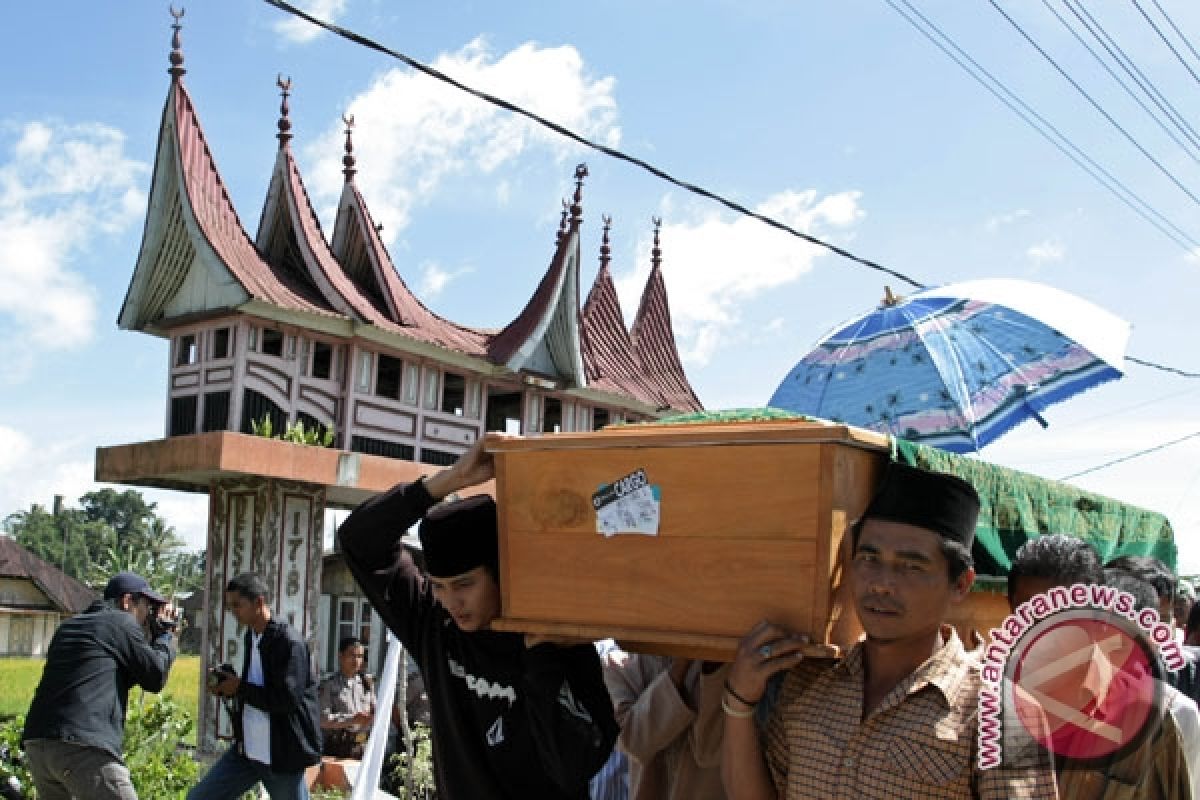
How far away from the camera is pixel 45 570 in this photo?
150 feet

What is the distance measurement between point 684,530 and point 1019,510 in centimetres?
172

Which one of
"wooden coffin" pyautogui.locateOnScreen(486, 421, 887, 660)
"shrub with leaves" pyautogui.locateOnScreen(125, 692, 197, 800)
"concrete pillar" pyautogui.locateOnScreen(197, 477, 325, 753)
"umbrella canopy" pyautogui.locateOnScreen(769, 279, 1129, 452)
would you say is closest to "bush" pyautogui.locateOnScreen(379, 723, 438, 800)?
"shrub with leaves" pyautogui.locateOnScreen(125, 692, 197, 800)

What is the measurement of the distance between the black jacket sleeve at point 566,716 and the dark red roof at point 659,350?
41.0ft

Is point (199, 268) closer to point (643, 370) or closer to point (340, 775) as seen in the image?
point (340, 775)

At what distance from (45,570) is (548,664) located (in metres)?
49.2

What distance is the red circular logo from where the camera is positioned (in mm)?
1931

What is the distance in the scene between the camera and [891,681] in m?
2.18

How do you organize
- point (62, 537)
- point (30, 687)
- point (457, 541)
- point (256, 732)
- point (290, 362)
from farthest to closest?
1. point (62, 537)
2. point (30, 687)
3. point (290, 362)
4. point (256, 732)
5. point (457, 541)

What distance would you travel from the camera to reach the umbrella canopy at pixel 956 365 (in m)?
4.70

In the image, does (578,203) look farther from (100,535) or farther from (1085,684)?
(100,535)

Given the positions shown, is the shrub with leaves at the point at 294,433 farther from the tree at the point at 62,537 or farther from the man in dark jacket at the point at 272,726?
the tree at the point at 62,537

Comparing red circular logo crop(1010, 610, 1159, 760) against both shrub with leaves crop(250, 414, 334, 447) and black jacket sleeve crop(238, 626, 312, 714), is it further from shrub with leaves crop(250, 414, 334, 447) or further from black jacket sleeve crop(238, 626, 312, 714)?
shrub with leaves crop(250, 414, 334, 447)

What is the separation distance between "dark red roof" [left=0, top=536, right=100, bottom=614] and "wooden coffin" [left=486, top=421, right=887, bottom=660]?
144ft

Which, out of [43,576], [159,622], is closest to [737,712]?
[159,622]
